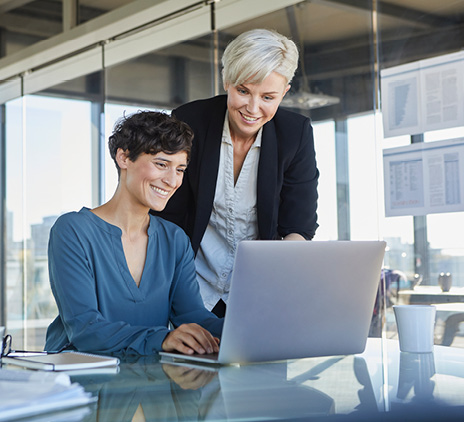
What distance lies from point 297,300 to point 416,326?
323 mm

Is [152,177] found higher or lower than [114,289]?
higher

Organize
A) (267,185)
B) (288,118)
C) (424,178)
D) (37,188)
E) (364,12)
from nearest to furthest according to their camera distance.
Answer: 1. (267,185)
2. (288,118)
3. (424,178)
4. (364,12)
5. (37,188)

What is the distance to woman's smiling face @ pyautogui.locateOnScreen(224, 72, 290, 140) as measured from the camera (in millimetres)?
1999

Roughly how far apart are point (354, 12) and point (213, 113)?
5.48 ft

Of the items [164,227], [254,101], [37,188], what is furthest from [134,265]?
[37,188]

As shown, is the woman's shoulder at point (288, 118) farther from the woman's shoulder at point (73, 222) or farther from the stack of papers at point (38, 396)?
the stack of papers at point (38, 396)

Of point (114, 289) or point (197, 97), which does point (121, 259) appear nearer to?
point (114, 289)

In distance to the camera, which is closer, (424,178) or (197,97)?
(424,178)

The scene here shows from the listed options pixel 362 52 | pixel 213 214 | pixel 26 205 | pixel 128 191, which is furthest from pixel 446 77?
pixel 26 205

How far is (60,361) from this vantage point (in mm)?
1252

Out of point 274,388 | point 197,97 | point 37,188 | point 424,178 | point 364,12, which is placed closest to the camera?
point 274,388

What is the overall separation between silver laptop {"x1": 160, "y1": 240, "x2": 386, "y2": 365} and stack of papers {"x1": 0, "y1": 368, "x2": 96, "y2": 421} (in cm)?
40

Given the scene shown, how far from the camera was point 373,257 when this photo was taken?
1.42 meters

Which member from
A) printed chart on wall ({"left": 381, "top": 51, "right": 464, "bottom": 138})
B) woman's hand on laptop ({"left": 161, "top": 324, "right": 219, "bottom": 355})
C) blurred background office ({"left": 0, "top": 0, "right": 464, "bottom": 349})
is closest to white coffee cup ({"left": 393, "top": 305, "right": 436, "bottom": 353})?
woman's hand on laptop ({"left": 161, "top": 324, "right": 219, "bottom": 355})
